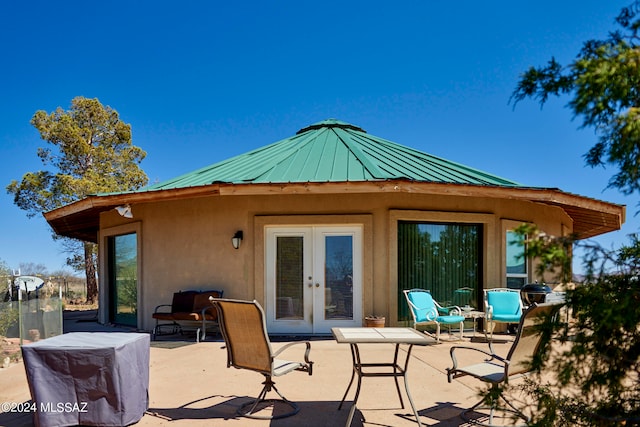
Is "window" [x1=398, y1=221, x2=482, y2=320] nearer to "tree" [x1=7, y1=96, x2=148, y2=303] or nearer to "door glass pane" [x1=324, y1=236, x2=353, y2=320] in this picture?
"door glass pane" [x1=324, y1=236, x2=353, y2=320]

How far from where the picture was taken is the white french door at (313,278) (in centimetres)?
863

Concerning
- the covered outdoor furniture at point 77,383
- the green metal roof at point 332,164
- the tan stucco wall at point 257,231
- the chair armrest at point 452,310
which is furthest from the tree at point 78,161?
the covered outdoor furniture at point 77,383

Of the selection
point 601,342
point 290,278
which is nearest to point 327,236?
point 290,278

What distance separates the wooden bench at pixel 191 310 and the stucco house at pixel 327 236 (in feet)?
1.10

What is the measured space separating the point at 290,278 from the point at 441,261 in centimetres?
308

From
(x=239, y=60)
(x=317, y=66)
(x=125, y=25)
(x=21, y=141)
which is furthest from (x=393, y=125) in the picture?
(x=21, y=141)

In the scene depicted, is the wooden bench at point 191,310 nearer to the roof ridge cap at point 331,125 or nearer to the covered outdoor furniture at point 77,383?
the covered outdoor furniture at point 77,383

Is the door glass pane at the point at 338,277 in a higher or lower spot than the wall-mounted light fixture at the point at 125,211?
lower

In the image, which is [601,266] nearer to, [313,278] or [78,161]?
[313,278]

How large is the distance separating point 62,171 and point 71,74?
4.34 m

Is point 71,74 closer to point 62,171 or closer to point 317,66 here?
point 62,171

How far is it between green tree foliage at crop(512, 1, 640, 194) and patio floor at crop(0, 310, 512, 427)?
185cm

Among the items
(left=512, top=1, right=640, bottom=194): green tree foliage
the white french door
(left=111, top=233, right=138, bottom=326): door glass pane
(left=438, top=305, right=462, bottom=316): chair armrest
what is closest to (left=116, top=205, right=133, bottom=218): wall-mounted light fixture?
(left=111, top=233, right=138, bottom=326): door glass pane

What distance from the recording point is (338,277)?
868 centimetres
